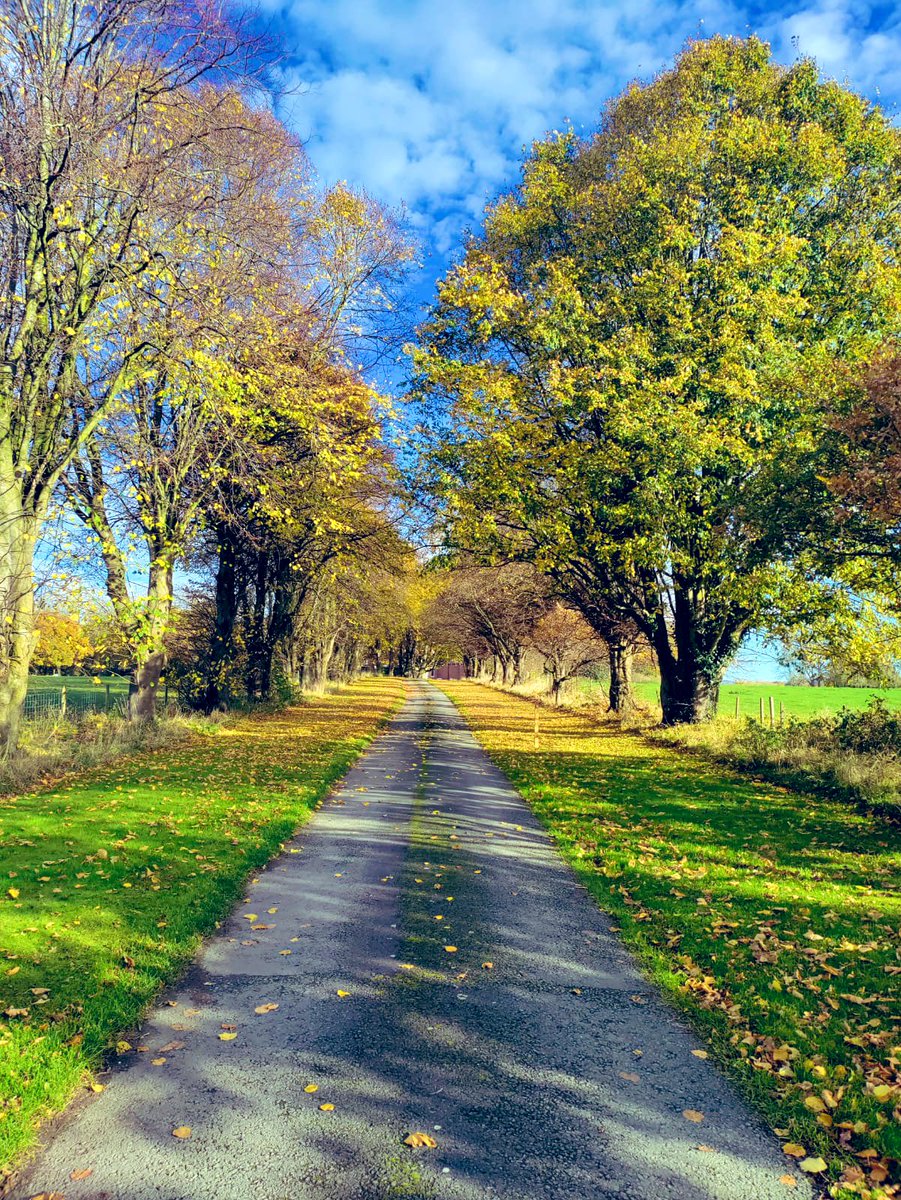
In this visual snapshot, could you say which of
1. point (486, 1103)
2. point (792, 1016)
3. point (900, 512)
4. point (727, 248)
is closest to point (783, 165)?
point (727, 248)

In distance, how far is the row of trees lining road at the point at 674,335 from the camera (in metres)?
16.0

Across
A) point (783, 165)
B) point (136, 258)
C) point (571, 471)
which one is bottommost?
point (571, 471)

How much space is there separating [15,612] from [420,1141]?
11539mm

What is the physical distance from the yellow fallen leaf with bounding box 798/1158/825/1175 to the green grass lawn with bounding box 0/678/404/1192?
3.84 meters

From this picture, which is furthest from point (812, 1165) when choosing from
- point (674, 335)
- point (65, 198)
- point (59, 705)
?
point (59, 705)

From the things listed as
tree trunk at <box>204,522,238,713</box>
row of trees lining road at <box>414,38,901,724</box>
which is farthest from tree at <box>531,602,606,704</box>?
tree trunk at <box>204,522,238,713</box>

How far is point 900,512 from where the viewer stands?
9492mm

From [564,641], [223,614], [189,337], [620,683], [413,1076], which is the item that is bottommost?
[413,1076]

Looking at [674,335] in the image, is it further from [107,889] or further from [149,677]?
[107,889]

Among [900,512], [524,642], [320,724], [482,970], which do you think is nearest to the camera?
[482,970]

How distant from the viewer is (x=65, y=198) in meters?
11.2

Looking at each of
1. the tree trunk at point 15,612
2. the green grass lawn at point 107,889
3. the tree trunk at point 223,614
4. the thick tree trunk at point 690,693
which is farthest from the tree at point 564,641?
the tree trunk at point 15,612

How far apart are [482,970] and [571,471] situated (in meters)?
13.7

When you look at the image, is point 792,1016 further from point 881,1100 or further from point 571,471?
point 571,471
